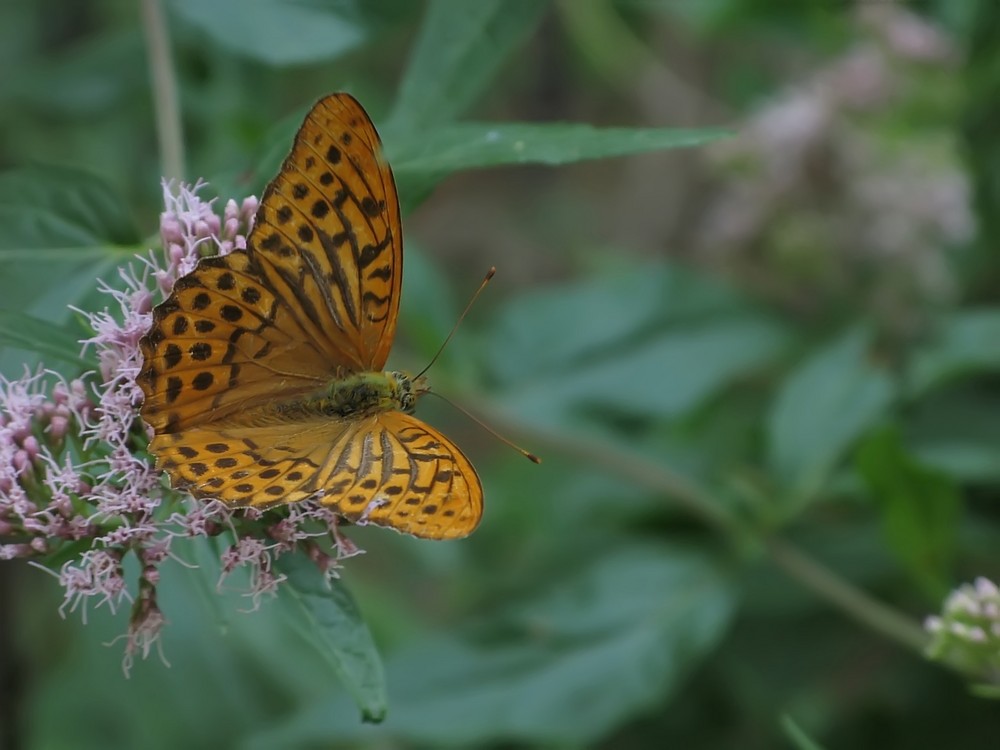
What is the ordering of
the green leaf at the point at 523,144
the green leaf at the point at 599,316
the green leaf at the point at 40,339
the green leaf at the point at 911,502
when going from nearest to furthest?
the green leaf at the point at 40,339 < the green leaf at the point at 523,144 < the green leaf at the point at 911,502 < the green leaf at the point at 599,316

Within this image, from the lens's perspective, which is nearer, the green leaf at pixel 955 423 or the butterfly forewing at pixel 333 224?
the butterfly forewing at pixel 333 224

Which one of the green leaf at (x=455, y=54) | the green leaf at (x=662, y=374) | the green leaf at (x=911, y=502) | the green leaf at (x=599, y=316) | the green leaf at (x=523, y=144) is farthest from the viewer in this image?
the green leaf at (x=599, y=316)

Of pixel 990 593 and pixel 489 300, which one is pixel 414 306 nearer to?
pixel 990 593

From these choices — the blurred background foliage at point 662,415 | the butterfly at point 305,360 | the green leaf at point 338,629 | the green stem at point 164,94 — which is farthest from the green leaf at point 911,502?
the green stem at point 164,94

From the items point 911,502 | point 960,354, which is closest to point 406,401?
point 911,502

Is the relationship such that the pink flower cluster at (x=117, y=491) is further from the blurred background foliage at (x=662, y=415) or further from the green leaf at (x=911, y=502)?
the green leaf at (x=911, y=502)

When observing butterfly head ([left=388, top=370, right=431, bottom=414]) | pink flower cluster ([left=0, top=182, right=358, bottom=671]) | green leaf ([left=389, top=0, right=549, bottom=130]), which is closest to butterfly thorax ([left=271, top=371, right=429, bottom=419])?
butterfly head ([left=388, top=370, right=431, bottom=414])

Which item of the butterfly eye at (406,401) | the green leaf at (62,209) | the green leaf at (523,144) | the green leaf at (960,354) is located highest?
the green leaf at (523,144)

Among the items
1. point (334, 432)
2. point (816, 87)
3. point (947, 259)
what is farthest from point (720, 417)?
point (334, 432)
